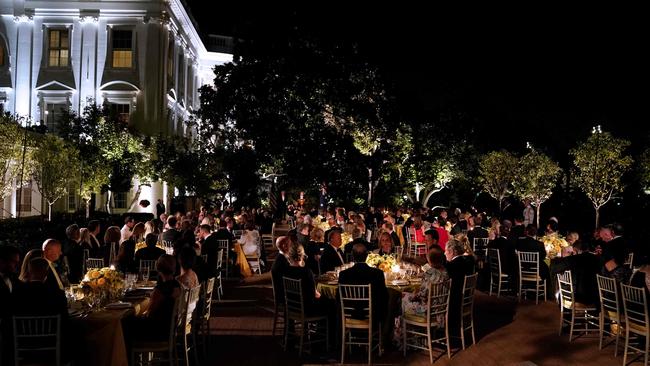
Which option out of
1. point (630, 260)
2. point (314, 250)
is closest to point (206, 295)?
point (314, 250)

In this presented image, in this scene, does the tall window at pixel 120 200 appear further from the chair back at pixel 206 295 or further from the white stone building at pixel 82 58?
the chair back at pixel 206 295

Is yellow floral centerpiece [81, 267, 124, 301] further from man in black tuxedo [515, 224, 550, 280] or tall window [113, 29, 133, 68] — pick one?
tall window [113, 29, 133, 68]

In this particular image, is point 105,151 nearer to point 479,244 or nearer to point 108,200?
point 108,200

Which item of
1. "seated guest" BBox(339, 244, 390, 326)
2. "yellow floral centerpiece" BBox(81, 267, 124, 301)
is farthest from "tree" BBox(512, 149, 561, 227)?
"yellow floral centerpiece" BBox(81, 267, 124, 301)

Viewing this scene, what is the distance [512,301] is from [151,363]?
7.76m

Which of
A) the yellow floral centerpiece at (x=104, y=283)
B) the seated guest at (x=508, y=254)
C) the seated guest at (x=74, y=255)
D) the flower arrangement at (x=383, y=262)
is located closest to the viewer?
the yellow floral centerpiece at (x=104, y=283)

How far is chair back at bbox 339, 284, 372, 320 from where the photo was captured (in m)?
7.80

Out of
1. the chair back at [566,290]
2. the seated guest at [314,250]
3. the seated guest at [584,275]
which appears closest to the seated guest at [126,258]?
the seated guest at [314,250]

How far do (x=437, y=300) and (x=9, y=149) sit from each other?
15.4 metres

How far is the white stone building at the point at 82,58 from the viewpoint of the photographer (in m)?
34.5

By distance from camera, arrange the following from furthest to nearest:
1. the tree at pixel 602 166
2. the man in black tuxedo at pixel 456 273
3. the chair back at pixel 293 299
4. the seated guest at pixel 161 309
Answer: the tree at pixel 602 166 → the man in black tuxedo at pixel 456 273 → the chair back at pixel 293 299 → the seated guest at pixel 161 309

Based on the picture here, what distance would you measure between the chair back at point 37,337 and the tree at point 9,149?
14.3 m

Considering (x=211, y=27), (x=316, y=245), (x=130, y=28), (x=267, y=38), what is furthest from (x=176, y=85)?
(x=316, y=245)

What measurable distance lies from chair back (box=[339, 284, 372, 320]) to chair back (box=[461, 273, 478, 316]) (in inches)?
55.3
